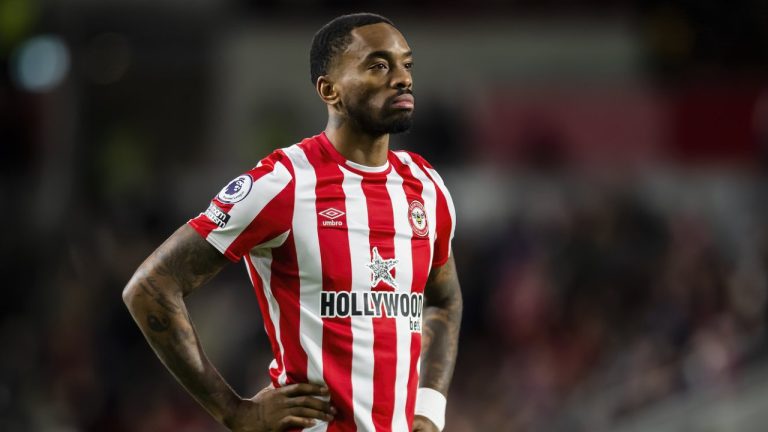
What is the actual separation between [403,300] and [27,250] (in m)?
11.2

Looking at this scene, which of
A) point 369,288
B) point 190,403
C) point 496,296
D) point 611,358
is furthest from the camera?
point 190,403

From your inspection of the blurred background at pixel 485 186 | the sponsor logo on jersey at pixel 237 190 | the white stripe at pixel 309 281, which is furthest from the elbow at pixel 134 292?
the blurred background at pixel 485 186

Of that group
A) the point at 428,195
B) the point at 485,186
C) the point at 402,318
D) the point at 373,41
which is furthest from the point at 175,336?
the point at 485,186

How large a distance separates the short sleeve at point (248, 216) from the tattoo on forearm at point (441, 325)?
0.69 metres

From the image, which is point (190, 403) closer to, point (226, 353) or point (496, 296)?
point (226, 353)

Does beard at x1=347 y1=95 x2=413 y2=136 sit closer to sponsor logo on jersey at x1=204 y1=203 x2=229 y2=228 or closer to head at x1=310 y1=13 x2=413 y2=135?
head at x1=310 y1=13 x2=413 y2=135

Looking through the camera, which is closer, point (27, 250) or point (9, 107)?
point (27, 250)

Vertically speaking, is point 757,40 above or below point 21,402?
above

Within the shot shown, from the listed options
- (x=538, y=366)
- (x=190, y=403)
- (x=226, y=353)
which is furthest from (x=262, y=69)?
(x=538, y=366)

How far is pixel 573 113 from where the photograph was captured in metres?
12.5

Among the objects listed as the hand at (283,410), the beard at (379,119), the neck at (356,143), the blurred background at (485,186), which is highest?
the beard at (379,119)

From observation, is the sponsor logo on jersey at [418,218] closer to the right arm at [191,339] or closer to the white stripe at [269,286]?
the white stripe at [269,286]

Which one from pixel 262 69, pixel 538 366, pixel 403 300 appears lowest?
pixel 538 366

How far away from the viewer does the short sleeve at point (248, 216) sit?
11.7ft
